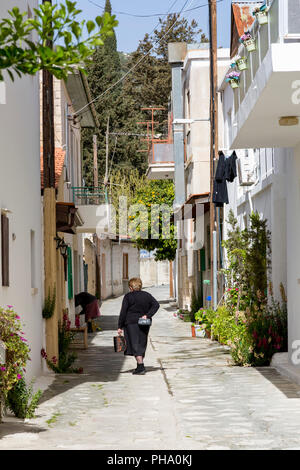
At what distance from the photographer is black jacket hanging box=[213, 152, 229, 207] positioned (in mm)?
19109

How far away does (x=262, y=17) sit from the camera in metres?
10.5

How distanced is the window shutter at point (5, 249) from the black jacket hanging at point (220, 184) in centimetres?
1000

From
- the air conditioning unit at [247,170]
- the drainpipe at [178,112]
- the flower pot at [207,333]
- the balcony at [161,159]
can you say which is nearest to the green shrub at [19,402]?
the air conditioning unit at [247,170]

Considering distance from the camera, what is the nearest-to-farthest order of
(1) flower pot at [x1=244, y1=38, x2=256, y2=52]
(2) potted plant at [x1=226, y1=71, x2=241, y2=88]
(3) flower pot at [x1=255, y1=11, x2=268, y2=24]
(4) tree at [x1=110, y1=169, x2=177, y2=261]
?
(3) flower pot at [x1=255, y1=11, x2=268, y2=24]
(1) flower pot at [x1=244, y1=38, x2=256, y2=52]
(2) potted plant at [x1=226, y1=71, x2=241, y2=88]
(4) tree at [x1=110, y1=169, x2=177, y2=261]

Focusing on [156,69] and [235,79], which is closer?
[235,79]

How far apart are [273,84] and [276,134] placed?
8.14ft

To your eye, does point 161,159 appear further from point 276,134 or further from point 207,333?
point 276,134

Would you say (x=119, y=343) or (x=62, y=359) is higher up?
(x=119, y=343)

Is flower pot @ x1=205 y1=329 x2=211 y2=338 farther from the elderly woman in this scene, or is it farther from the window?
the window

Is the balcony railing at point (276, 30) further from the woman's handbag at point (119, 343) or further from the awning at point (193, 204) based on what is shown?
the awning at point (193, 204)

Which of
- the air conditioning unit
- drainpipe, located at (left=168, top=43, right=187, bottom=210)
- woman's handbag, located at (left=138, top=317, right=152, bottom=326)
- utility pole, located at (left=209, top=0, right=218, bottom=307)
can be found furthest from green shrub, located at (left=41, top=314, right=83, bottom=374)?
drainpipe, located at (left=168, top=43, right=187, bottom=210)

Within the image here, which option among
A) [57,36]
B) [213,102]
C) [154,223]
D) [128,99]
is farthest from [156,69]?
[57,36]

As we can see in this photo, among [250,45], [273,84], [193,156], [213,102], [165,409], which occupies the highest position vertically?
[213,102]

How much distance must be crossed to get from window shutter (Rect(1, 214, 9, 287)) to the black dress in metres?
4.28
